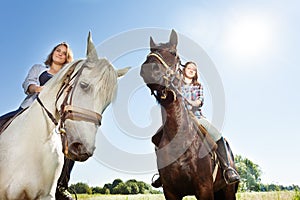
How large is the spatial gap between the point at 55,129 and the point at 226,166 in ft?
12.0

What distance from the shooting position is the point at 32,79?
5574 mm

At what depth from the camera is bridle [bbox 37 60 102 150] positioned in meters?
3.70

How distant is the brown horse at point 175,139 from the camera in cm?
591

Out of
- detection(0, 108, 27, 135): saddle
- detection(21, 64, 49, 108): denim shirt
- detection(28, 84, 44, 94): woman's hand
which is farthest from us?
detection(21, 64, 49, 108): denim shirt

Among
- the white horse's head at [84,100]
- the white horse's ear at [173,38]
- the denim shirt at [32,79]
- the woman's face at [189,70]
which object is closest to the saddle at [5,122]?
the denim shirt at [32,79]

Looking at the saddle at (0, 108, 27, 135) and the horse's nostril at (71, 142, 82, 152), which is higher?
the saddle at (0, 108, 27, 135)

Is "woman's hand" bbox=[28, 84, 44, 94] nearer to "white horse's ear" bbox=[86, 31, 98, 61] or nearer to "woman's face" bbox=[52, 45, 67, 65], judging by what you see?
"woman's face" bbox=[52, 45, 67, 65]

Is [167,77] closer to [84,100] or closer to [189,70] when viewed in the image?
[189,70]

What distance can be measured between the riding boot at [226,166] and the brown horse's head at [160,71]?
5.63 ft

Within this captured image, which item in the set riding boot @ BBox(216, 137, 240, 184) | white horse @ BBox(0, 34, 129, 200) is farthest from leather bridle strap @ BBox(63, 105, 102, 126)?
riding boot @ BBox(216, 137, 240, 184)

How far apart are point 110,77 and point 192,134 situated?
107 inches

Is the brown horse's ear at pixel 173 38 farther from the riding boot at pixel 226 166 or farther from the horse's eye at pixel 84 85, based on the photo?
the horse's eye at pixel 84 85

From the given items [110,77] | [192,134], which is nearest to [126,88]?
[192,134]

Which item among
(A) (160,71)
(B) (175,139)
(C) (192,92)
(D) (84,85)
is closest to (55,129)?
(D) (84,85)
